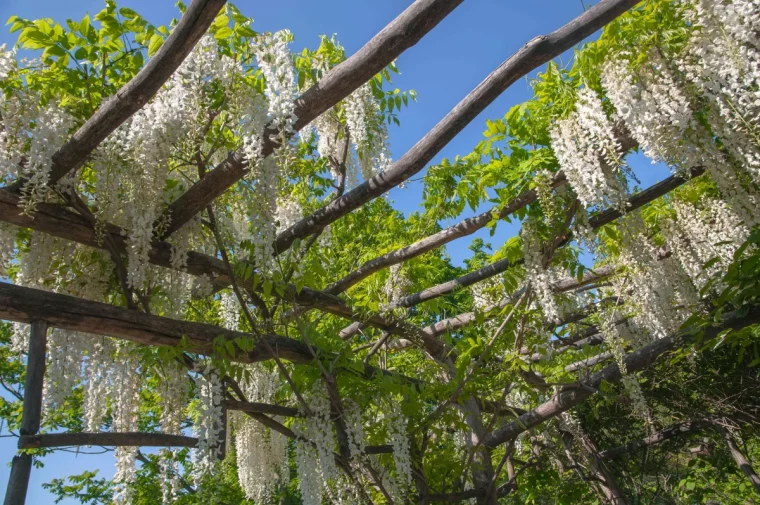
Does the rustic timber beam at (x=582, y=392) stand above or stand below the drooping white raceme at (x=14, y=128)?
below

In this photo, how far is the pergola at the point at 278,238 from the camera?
2.13 m

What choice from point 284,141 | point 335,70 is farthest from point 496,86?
point 284,141

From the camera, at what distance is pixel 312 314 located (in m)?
5.40

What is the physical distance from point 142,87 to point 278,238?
56.0 inches

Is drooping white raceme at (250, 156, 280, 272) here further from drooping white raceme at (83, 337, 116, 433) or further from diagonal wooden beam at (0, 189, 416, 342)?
drooping white raceme at (83, 337, 116, 433)

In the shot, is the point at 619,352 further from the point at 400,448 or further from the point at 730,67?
the point at 730,67

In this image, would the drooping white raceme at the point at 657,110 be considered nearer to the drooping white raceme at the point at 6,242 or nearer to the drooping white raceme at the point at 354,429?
the drooping white raceme at the point at 354,429

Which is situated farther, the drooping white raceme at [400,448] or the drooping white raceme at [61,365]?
the drooping white raceme at [400,448]

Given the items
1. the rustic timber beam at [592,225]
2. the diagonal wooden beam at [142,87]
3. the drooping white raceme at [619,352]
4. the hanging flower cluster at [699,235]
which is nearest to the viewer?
the diagonal wooden beam at [142,87]

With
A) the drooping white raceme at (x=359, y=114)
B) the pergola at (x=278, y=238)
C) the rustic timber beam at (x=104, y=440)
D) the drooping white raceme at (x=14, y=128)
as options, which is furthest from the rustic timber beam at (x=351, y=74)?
the drooping white raceme at (x=359, y=114)

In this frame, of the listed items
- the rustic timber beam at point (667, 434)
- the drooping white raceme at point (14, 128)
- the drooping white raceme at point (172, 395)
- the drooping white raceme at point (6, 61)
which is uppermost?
the drooping white raceme at point (6, 61)

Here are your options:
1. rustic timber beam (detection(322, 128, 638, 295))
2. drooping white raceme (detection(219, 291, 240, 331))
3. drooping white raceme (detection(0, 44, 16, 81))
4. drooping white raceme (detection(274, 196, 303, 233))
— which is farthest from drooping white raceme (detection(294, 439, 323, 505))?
drooping white raceme (detection(0, 44, 16, 81))

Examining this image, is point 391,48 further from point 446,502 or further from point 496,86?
point 446,502

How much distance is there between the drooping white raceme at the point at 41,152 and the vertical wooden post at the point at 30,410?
1.89 feet
